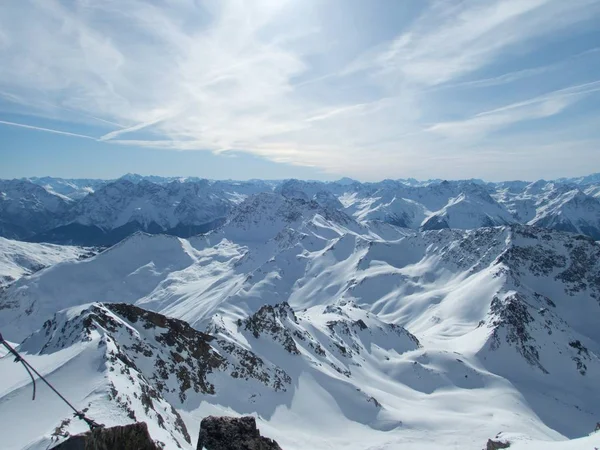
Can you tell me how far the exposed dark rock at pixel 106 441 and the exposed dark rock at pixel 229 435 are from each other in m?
5.39

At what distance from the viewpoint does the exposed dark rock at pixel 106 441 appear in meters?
20.8

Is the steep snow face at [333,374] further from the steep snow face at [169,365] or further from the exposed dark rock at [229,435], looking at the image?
the exposed dark rock at [229,435]

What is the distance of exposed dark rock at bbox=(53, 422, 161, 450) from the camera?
2077 centimetres

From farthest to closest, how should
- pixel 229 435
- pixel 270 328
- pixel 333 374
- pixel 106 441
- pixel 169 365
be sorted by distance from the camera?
1. pixel 270 328
2. pixel 333 374
3. pixel 169 365
4. pixel 106 441
5. pixel 229 435

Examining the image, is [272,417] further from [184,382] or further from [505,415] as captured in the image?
[505,415]

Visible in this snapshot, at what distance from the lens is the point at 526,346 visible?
6339 inches

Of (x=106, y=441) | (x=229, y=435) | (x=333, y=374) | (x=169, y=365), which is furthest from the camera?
(x=333, y=374)

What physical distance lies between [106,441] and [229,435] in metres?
7.12

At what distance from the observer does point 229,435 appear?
1905 cm

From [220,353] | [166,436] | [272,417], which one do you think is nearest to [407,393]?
[272,417]

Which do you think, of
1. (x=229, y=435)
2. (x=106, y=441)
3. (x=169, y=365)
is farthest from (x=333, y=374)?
(x=229, y=435)

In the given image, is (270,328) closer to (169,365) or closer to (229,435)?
(169,365)

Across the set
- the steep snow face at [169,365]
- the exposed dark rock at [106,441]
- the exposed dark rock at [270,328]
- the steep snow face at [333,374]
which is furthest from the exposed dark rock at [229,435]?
the exposed dark rock at [270,328]

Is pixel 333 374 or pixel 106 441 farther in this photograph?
pixel 333 374
